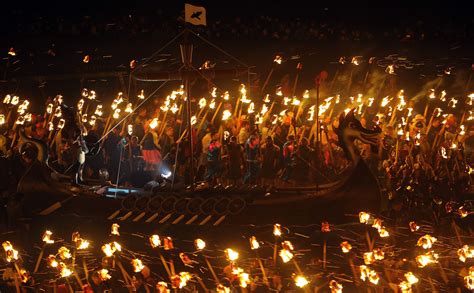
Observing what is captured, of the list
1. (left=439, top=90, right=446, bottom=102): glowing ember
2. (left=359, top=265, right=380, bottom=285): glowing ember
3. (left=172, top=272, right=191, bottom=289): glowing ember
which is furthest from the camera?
(left=439, top=90, right=446, bottom=102): glowing ember

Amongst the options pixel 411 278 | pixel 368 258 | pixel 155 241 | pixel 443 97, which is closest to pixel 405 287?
pixel 411 278

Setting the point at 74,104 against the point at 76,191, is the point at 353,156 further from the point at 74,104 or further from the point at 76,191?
the point at 74,104

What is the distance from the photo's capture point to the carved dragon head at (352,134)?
37.7ft

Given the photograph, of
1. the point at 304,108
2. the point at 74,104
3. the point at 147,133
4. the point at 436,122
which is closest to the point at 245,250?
the point at 147,133

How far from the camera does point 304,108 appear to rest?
66.7 feet

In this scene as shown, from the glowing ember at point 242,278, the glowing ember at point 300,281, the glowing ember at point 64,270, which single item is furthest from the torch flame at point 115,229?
the glowing ember at point 300,281

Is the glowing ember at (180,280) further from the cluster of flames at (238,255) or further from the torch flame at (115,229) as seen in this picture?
the torch flame at (115,229)

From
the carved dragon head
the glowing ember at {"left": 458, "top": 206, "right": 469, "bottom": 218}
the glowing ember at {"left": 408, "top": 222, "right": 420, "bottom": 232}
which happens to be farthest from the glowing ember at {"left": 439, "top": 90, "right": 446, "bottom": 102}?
the glowing ember at {"left": 408, "top": 222, "right": 420, "bottom": 232}

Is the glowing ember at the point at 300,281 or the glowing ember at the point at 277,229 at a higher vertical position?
the glowing ember at the point at 277,229

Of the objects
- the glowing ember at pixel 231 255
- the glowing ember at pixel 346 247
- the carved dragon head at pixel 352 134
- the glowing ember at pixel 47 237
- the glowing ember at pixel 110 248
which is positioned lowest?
the glowing ember at pixel 47 237

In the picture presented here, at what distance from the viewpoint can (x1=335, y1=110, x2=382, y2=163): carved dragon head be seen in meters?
11.5

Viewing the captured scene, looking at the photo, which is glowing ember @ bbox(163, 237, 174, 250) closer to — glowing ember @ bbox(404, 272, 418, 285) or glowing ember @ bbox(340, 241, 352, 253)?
glowing ember @ bbox(340, 241, 352, 253)

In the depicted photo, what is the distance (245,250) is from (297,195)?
1.67 metres

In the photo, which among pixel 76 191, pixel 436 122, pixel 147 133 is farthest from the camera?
pixel 436 122
